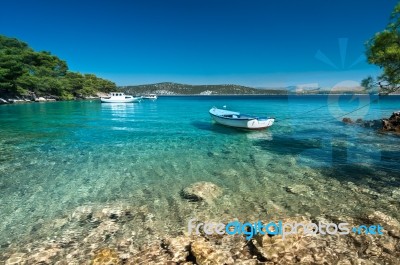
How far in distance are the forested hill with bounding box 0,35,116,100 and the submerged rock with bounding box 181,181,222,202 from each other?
66798mm

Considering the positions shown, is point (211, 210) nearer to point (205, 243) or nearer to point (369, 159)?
point (205, 243)

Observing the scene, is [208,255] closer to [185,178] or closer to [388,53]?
[185,178]

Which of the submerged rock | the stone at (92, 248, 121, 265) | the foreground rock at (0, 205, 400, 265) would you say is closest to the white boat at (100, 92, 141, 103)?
the submerged rock

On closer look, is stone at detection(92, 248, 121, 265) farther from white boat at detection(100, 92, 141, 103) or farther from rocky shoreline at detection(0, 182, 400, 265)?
white boat at detection(100, 92, 141, 103)

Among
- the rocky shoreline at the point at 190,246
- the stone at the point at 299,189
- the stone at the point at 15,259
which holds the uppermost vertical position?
the stone at the point at 299,189

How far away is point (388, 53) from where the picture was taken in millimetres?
14016

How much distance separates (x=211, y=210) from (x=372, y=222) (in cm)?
464

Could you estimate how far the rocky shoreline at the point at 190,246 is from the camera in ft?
17.7

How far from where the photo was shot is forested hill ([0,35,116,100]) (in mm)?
60812

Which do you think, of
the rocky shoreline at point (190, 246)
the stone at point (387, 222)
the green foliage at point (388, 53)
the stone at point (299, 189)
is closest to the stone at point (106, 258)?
the rocky shoreline at point (190, 246)

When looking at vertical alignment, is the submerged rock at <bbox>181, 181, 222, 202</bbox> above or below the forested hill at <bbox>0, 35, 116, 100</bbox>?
below

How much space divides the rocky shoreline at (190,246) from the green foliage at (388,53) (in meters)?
11.6

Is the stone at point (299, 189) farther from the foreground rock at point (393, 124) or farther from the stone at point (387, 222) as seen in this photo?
the foreground rock at point (393, 124)

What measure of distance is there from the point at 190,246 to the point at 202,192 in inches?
134
